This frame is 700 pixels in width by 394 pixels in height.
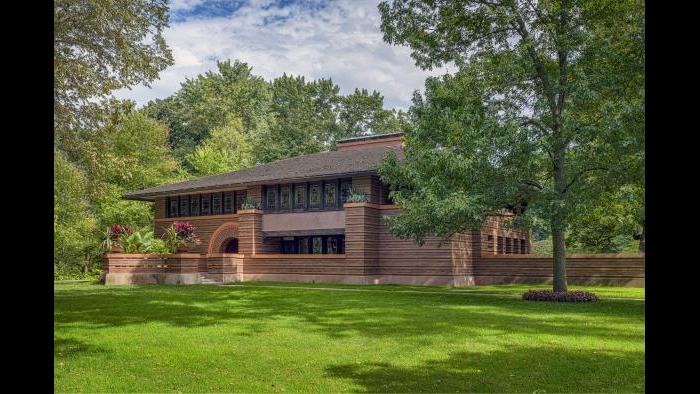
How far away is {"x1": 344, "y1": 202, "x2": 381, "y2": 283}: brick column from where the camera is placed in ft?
107

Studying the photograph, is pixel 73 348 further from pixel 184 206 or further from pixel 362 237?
pixel 184 206

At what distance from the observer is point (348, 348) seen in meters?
10.2

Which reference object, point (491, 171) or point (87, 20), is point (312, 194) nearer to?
point (491, 171)

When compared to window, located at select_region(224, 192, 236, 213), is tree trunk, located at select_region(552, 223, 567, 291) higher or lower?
lower

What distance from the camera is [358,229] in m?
32.7

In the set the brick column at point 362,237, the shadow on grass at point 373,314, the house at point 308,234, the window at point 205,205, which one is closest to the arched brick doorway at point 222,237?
the house at point 308,234

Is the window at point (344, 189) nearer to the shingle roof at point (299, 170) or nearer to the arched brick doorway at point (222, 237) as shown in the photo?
the shingle roof at point (299, 170)

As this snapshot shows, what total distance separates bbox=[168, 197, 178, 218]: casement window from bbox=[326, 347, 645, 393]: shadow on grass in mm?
36965

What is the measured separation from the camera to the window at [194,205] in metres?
42.8

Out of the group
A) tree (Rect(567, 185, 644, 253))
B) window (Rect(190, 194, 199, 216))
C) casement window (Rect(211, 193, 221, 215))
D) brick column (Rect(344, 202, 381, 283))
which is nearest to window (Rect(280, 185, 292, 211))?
brick column (Rect(344, 202, 381, 283))

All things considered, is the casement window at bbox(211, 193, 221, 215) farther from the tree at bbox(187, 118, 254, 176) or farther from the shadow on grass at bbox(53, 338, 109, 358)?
the shadow on grass at bbox(53, 338, 109, 358)

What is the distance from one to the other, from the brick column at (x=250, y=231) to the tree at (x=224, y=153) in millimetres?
19416
